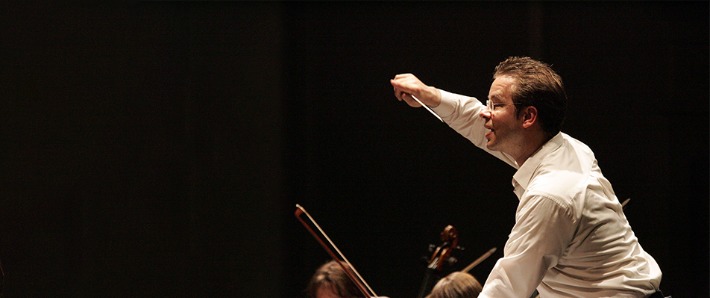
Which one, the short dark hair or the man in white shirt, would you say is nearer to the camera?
the man in white shirt

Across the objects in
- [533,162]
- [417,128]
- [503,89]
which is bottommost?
→ [417,128]

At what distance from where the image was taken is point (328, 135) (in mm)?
3924

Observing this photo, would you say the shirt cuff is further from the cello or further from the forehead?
the cello

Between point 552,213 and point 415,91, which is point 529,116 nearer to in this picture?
point 552,213

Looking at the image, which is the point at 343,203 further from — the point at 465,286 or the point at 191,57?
the point at 465,286

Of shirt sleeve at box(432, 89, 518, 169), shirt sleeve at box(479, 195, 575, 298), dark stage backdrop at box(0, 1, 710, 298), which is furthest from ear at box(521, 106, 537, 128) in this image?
dark stage backdrop at box(0, 1, 710, 298)

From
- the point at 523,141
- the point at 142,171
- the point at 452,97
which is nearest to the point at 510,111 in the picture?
the point at 523,141

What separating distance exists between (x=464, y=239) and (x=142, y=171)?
62.5 inches

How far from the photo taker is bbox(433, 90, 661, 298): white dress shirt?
179 cm

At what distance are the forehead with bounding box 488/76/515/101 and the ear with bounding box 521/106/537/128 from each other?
5 centimetres

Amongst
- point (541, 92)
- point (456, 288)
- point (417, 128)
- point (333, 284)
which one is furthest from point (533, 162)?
point (417, 128)

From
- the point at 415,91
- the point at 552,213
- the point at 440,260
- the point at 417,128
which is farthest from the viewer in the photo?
the point at 417,128

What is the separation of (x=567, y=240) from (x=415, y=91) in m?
0.65

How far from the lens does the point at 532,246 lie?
1790 millimetres
